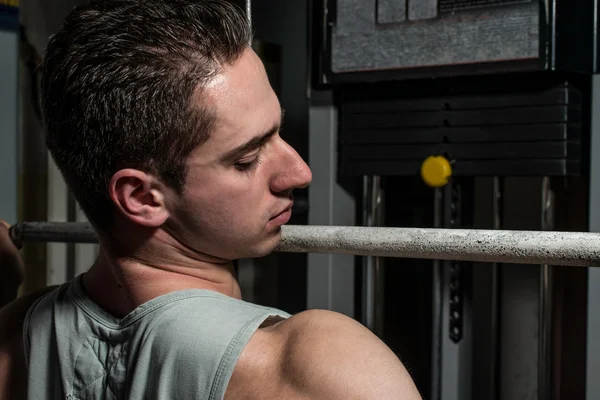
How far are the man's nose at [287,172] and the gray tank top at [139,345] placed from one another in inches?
5.3

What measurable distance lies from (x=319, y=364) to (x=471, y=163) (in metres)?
1.05

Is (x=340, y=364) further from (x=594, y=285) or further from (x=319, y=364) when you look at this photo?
(x=594, y=285)

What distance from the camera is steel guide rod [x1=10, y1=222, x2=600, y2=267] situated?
0.71m

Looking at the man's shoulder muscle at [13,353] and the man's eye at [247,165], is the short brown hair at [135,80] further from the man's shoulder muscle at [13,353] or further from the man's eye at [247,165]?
the man's shoulder muscle at [13,353]

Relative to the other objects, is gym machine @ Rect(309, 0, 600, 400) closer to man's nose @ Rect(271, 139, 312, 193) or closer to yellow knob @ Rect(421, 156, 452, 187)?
yellow knob @ Rect(421, 156, 452, 187)

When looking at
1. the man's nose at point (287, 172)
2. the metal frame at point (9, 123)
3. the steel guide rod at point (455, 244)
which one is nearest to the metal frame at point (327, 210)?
the metal frame at point (9, 123)

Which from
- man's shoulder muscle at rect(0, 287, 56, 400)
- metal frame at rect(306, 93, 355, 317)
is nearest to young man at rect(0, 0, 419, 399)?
man's shoulder muscle at rect(0, 287, 56, 400)

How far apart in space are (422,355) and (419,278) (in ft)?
0.66

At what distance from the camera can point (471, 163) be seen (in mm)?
1629

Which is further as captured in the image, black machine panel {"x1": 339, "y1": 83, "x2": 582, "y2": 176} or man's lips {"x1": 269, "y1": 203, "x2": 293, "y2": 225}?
black machine panel {"x1": 339, "y1": 83, "x2": 582, "y2": 176}

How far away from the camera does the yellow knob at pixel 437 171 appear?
1633 mm

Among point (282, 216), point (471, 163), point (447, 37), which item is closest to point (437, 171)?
point (471, 163)

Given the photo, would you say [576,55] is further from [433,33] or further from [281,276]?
[281,276]

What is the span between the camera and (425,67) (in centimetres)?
164
